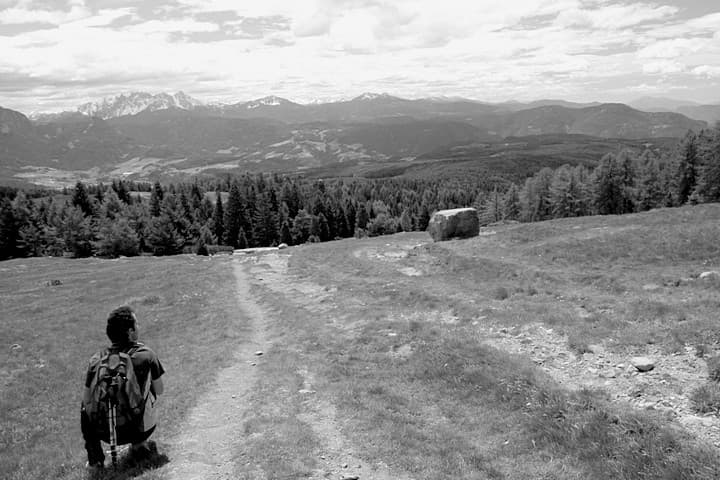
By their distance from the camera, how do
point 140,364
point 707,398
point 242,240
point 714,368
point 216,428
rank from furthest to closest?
1. point 242,240
2. point 216,428
3. point 714,368
4. point 707,398
5. point 140,364

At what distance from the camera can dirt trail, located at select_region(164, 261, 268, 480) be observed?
31.7ft

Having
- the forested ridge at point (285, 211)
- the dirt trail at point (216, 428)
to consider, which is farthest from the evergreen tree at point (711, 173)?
the dirt trail at point (216, 428)

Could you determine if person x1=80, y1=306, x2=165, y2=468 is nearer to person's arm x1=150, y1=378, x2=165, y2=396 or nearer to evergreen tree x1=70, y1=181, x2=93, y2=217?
person's arm x1=150, y1=378, x2=165, y2=396

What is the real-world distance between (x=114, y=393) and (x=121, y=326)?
1.36 m

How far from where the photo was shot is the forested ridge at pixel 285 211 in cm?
8838

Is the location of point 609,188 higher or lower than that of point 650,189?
higher

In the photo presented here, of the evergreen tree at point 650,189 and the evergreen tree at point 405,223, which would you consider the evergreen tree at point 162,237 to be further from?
the evergreen tree at point 650,189

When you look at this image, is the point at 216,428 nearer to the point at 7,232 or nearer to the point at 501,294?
the point at 501,294

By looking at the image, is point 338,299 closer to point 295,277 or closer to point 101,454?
point 295,277

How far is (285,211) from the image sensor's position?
426 feet

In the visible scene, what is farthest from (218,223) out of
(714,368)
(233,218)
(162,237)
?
(714,368)

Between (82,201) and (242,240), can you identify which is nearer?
(242,240)

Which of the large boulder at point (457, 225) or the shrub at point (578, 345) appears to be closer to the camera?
the shrub at point (578, 345)

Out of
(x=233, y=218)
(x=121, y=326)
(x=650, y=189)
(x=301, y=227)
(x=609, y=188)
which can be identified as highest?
(x=121, y=326)
